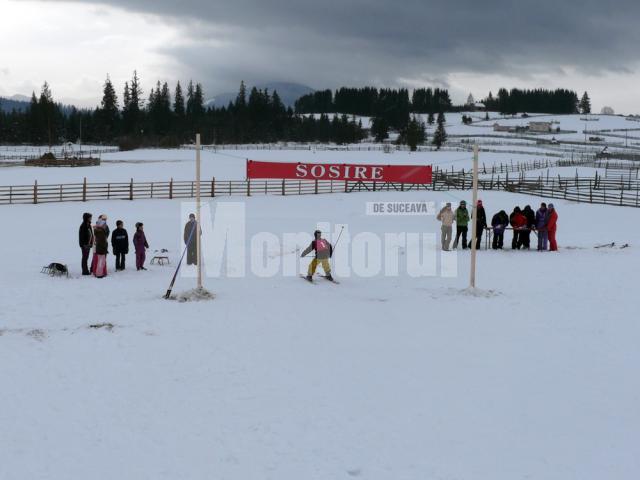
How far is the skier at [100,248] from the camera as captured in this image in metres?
14.7

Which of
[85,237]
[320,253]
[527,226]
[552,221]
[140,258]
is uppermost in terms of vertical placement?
[552,221]

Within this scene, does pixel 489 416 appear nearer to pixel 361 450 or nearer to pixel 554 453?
pixel 554 453

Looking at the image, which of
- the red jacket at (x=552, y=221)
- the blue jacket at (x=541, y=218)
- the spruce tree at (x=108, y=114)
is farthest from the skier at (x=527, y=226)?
the spruce tree at (x=108, y=114)

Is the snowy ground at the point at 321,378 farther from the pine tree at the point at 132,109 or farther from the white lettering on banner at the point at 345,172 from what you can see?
the pine tree at the point at 132,109

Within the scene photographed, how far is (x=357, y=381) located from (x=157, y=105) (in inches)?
4641

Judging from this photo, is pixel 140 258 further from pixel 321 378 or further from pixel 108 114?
pixel 108 114

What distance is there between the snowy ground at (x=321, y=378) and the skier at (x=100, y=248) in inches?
19.2

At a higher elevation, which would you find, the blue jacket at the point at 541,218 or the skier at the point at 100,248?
the blue jacket at the point at 541,218

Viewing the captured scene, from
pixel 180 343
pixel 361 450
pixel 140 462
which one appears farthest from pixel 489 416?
pixel 180 343

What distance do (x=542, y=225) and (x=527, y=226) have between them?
0.49 meters

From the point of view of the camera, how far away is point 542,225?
1975 cm

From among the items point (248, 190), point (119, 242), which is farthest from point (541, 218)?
point (248, 190)

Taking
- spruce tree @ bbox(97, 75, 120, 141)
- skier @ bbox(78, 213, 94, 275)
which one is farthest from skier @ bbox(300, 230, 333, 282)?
spruce tree @ bbox(97, 75, 120, 141)

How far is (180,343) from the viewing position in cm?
1005
